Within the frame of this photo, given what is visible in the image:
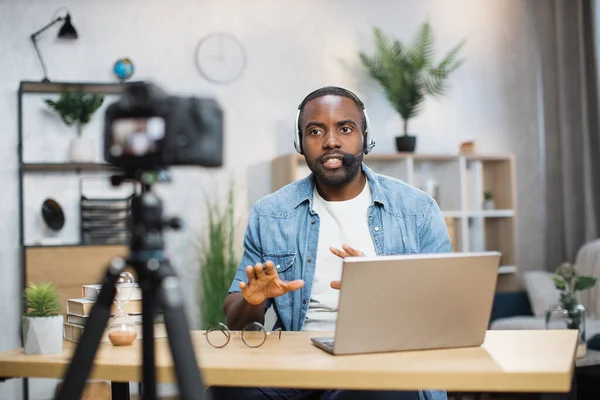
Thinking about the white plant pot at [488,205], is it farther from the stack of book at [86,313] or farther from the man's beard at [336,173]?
the stack of book at [86,313]

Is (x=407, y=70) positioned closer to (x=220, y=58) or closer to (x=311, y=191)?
(x=220, y=58)

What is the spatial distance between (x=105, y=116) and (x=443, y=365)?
0.75m

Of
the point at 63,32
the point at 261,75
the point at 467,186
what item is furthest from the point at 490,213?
the point at 63,32

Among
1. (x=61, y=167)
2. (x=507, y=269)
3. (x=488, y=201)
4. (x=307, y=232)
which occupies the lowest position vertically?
(x=507, y=269)

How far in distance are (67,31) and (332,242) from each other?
286cm

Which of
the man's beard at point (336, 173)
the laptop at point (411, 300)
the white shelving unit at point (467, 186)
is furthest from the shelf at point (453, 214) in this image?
the laptop at point (411, 300)

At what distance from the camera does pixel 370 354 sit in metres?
1.54

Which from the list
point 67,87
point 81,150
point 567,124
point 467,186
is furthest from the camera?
point 567,124

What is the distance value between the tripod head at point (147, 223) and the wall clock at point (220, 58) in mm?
3724

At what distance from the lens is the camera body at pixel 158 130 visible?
1208 mm

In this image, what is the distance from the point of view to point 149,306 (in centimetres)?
120

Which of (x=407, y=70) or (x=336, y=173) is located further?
(x=407, y=70)

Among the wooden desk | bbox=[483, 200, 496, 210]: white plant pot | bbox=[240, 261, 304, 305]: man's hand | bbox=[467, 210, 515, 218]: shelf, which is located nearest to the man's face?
bbox=[240, 261, 304, 305]: man's hand

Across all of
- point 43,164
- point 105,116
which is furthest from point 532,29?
point 105,116
